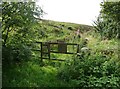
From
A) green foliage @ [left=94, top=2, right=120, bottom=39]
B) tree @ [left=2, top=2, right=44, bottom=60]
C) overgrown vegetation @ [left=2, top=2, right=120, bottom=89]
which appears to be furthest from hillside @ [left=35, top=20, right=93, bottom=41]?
tree @ [left=2, top=2, right=44, bottom=60]

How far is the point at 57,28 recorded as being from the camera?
7531 millimetres

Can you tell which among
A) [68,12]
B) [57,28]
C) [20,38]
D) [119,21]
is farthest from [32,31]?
[57,28]

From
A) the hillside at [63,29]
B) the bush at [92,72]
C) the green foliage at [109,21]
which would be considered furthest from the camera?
the hillside at [63,29]

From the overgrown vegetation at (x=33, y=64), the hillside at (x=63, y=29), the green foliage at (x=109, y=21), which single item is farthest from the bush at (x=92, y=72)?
the hillside at (x=63, y=29)

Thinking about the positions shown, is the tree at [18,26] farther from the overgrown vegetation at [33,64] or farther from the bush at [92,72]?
the bush at [92,72]

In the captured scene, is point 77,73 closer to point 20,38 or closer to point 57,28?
point 20,38

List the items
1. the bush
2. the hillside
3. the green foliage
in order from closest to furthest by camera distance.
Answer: the bush → the green foliage → the hillside

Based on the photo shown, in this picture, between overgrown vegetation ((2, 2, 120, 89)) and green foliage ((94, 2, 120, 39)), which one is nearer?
overgrown vegetation ((2, 2, 120, 89))

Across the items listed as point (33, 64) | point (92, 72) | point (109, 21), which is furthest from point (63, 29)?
point (92, 72)

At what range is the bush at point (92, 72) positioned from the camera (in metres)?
3.96

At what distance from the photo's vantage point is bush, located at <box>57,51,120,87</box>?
13.0ft

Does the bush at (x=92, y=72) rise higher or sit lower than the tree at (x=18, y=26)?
lower

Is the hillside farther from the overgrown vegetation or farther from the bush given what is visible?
the bush

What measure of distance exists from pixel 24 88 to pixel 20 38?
2.82ft
